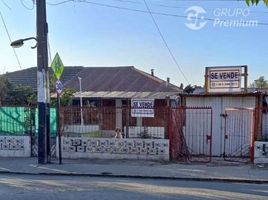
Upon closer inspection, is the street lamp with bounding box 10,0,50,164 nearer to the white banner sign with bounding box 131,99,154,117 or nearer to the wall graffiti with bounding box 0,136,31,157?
the wall graffiti with bounding box 0,136,31,157

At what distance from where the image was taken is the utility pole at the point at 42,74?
17.0 metres

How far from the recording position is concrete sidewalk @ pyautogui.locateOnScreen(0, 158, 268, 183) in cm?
1426

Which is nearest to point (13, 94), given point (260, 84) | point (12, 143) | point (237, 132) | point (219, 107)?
point (12, 143)

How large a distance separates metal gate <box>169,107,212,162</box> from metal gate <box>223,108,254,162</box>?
28.0 inches

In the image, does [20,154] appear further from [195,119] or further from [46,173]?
[195,119]

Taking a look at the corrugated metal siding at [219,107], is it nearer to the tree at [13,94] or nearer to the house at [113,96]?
the house at [113,96]

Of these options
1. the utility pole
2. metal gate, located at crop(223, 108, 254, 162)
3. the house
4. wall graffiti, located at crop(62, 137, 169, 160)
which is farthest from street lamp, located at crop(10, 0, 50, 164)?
metal gate, located at crop(223, 108, 254, 162)

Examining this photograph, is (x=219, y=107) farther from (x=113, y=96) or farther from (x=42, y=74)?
(x=113, y=96)

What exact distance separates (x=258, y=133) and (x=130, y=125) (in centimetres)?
478

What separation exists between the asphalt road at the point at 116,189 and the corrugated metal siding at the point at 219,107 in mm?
6403

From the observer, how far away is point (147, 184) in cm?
1252

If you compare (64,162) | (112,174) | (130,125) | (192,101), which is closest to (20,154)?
(64,162)

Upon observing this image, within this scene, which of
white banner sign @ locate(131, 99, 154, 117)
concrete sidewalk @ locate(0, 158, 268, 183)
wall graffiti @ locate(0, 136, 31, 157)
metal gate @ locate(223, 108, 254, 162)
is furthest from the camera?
wall graffiti @ locate(0, 136, 31, 157)

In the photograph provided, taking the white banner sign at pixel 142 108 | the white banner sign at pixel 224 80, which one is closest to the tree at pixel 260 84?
the white banner sign at pixel 224 80
